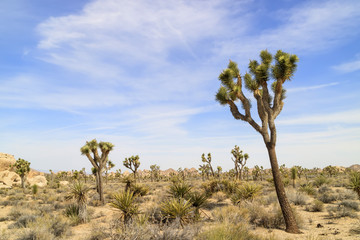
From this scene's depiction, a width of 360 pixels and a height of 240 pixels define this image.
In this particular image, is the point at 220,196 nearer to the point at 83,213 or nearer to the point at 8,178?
the point at 83,213

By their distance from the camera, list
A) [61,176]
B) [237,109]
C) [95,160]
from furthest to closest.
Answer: [61,176] → [95,160] → [237,109]

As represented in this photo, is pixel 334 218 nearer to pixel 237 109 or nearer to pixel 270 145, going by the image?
pixel 270 145

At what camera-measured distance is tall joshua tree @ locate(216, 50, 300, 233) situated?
10.1 metres

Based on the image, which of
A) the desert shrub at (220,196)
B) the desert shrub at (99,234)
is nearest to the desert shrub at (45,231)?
the desert shrub at (99,234)

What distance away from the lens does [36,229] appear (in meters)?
8.59

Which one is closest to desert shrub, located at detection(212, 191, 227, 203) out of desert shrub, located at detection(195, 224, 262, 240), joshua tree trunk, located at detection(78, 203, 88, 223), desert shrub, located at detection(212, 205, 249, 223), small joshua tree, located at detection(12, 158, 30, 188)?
desert shrub, located at detection(212, 205, 249, 223)

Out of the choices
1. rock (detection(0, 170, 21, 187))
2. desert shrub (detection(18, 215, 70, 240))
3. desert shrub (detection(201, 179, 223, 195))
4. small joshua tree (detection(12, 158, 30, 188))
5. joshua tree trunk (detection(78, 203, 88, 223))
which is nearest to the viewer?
desert shrub (detection(18, 215, 70, 240))

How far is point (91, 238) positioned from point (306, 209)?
12586mm

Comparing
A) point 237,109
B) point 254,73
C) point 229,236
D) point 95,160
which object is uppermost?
point 254,73

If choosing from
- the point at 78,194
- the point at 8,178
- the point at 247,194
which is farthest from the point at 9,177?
the point at 247,194

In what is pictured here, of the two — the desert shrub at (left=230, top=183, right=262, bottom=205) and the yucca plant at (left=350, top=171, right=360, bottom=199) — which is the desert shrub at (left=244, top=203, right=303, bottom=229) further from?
the yucca plant at (left=350, top=171, right=360, bottom=199)

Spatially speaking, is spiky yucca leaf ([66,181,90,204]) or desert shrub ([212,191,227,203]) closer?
spiky yucca leaf ([66,181,90,204])

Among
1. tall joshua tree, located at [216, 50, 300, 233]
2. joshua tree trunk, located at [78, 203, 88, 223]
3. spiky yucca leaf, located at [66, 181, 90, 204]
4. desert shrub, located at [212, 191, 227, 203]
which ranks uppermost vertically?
tall joshua tree, located at [216, 50, 300, 233]

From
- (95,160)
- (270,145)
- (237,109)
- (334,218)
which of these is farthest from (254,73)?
(95,160)
